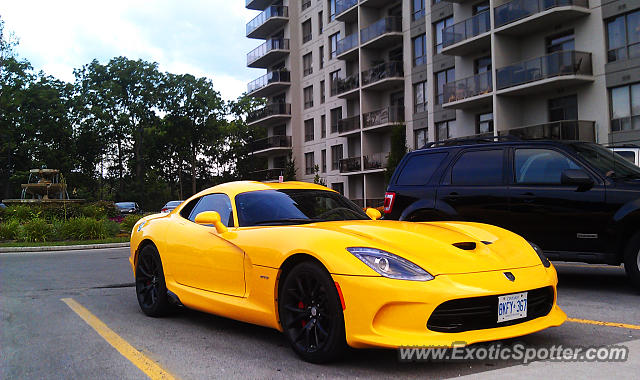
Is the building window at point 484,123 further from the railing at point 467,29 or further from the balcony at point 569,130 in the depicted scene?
the railing at point 467,29

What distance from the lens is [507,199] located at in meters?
7.59

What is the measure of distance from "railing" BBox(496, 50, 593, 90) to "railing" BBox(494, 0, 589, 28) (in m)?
2.13

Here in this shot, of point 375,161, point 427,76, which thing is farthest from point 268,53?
point 427,76

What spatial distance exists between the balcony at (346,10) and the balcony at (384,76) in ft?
16.2

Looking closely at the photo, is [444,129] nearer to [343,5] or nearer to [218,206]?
[343,5]

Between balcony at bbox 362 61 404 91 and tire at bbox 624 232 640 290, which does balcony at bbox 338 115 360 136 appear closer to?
balcony at bbox 362 61 404 91

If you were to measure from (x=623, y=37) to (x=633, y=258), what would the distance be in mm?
20720

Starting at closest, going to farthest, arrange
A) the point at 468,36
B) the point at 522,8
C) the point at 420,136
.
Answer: the point at 522,8, the point at 468,36, the point at 420,136

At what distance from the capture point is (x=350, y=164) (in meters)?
41.3

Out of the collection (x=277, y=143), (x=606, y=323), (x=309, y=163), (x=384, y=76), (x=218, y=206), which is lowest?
(x=606, y=323)

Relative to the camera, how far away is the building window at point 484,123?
30.0 metres

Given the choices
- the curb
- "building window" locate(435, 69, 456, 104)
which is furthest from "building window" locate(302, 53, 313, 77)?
the curb

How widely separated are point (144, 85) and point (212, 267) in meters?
62.8

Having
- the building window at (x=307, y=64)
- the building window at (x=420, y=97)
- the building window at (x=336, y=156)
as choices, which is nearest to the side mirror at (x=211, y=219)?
the building window at (x=420, y=97)
